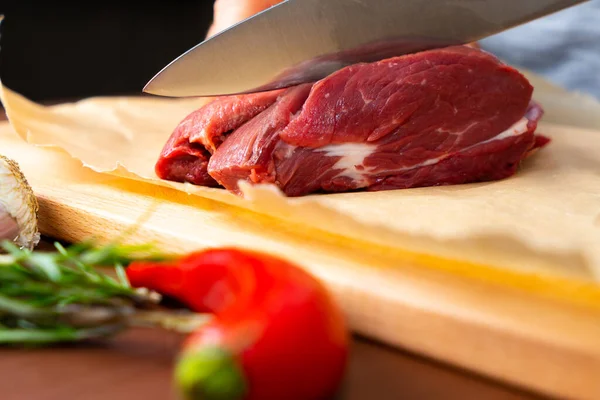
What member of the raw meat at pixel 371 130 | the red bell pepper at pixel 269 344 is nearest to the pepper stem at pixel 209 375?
the red bell pepper at pixel 269 344

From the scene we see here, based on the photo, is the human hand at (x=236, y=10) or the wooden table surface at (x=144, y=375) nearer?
the wooden table surface at (x=144, y=375)

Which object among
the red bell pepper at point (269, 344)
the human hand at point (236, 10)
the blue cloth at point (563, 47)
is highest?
the human hand at point (236, 10)

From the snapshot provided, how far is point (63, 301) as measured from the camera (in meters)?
1.24

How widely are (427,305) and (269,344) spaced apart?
434 millimetres

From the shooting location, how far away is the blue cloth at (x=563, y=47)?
4027 mm

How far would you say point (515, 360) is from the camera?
1216 mm

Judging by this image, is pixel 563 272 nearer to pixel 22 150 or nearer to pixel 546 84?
pixel 22 150

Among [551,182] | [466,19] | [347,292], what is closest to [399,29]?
[466,19]

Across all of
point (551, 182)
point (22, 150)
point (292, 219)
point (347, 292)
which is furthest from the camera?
point (22, 150)

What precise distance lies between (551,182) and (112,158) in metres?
1.62

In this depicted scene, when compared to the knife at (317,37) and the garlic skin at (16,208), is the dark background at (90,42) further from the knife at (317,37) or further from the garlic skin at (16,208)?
the garlic skin at (16,208)

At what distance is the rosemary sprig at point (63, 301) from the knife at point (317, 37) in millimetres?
924

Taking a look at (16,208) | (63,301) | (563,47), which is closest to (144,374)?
(63,301)

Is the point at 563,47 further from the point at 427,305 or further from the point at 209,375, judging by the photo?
the point at 209,375
